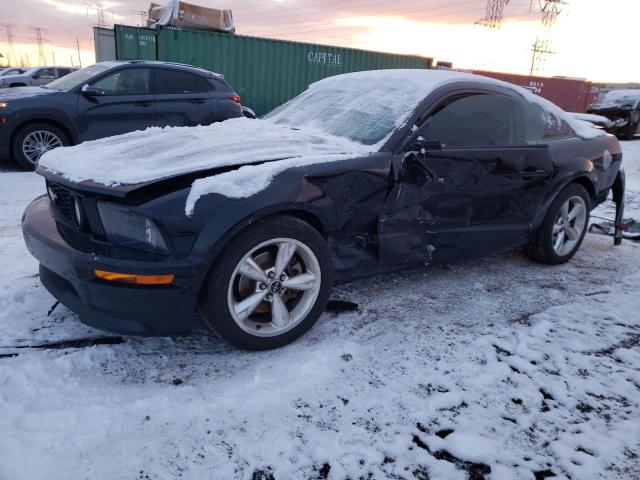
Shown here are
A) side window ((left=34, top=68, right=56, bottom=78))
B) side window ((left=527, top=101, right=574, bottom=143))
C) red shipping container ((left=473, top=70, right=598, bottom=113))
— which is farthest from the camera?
red shipping container ((left=473, top=70, right=598, bottom=113))

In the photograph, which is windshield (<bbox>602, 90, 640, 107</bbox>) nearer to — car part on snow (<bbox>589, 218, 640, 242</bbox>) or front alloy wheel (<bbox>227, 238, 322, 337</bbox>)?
car part on snow (<bbox>589, 218, 640, 242</bbox>)

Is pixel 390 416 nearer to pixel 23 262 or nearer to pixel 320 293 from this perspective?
pixel 320 293

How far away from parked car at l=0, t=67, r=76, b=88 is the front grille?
67.0ft

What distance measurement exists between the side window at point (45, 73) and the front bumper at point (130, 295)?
77.8 feet

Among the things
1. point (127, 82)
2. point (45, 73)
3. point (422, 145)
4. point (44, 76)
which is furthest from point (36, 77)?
Result: point (422, 145)

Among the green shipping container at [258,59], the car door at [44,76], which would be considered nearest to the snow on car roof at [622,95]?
the green shipping container at [258,59]

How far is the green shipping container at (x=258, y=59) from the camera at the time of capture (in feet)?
40.2

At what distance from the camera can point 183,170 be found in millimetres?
2416

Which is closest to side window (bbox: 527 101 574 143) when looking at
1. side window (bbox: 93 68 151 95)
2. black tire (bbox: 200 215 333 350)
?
black tire (bbox: 200 215 333 350)

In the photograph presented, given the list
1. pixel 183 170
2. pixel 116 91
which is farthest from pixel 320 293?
pixel 116 91

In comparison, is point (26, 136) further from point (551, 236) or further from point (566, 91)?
point (566, 91)

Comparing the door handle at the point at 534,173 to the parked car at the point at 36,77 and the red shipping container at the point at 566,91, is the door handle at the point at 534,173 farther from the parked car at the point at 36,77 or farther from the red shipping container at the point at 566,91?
the red shipping container at the point at 566,91

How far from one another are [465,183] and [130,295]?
225 cm

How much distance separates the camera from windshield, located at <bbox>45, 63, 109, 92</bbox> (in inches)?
277
